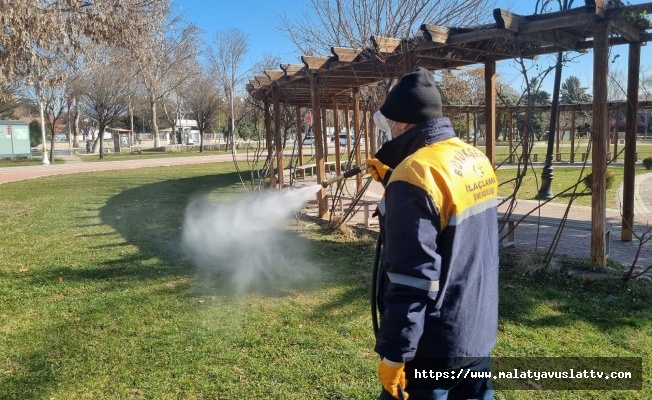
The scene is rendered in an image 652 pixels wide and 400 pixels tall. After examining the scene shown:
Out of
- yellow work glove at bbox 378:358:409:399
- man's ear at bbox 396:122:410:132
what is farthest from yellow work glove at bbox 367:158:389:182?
yellow work glove at bbox 378:358:409:399

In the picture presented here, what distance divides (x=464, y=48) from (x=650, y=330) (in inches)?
167

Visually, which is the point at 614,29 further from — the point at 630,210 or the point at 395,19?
the point at 395,19

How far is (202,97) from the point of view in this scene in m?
42.6

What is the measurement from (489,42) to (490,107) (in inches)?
37.0

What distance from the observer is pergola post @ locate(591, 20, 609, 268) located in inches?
203

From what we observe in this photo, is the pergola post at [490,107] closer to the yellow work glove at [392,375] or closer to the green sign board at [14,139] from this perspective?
the yellow work glove at [392,375]

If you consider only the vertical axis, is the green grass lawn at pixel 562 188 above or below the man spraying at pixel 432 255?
below

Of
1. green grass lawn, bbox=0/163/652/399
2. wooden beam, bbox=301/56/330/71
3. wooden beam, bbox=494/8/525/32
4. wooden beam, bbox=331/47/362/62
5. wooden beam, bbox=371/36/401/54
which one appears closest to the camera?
green grass lawn, bbox=0/163/652/399

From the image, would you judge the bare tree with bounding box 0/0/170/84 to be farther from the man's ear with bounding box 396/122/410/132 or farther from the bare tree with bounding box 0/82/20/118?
the man's ear with bounding box 396/122/410/132

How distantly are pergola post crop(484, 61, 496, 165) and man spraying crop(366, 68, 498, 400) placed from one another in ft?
17.9

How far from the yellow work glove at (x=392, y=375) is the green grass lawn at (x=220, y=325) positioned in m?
1.46

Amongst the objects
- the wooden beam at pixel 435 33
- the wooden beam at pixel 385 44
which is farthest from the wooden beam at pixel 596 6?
the wooden beam at pixel 385 44

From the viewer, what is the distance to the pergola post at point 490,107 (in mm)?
7082

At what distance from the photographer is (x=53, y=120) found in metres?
29.4
